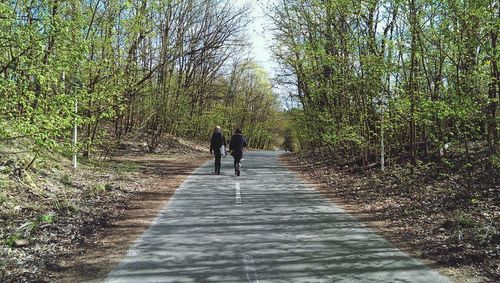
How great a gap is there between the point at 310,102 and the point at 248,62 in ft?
106

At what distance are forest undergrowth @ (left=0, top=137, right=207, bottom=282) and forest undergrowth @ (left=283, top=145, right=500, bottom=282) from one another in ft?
18.2

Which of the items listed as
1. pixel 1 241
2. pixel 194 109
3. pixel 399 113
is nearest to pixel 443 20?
pixel 399 113

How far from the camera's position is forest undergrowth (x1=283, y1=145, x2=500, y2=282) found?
662 cm

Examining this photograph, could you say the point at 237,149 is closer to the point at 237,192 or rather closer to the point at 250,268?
the point at 237,192

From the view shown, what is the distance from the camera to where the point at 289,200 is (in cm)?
1141

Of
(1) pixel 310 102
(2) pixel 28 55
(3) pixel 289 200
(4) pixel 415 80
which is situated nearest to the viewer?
(2) pixel 28 55

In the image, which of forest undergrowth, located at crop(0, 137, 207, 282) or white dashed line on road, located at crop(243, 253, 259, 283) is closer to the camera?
white dashed line on road, located at crop(243, 253, 259, 283)

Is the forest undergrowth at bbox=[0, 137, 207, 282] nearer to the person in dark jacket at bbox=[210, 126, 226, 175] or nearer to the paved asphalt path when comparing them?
the paved asphalt path

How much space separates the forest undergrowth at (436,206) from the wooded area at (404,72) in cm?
98

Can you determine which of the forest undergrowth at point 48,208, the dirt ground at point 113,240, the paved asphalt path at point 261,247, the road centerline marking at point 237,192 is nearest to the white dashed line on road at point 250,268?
the paved asphalt path at point 261,247

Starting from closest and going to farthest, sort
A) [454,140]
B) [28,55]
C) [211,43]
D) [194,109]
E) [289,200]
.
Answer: [28,55]
[454,140]
[289,200]
[211,43]
[194,109]

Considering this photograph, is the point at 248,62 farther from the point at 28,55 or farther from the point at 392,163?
the point at 28,55

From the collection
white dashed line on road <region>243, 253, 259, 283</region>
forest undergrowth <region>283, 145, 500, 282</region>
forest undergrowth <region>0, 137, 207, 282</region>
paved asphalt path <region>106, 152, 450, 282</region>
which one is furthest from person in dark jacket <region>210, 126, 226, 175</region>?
white dashed line on road <region>243, 253, 259, 283</region>

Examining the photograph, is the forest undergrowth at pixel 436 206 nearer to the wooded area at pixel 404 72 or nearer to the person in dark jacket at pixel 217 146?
the wooded area at pixel 404 72
